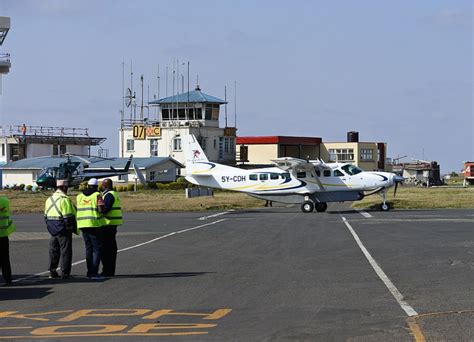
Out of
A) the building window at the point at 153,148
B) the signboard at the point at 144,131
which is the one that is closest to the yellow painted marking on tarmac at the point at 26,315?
the signboard at the point at 144,131

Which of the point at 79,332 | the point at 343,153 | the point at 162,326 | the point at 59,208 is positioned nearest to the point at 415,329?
the point at 162,326

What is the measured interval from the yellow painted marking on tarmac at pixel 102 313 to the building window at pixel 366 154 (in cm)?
9192

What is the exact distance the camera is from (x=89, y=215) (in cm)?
1617

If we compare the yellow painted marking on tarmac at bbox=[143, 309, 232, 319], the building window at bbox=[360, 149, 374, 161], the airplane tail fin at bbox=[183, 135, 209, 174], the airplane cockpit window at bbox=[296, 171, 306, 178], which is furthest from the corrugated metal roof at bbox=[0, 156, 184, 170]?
the yellow painted marking on tarmac at bbox=[143, 309, 232, 319]

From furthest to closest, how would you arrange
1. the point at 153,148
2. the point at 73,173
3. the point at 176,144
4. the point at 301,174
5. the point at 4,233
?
the point at 153,148 < the point at 176,144 < the point at 73,173 < the point at 301,174 < the point at 4,233

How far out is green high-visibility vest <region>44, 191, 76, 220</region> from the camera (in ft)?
52.9

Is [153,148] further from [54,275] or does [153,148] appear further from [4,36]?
[54,275]

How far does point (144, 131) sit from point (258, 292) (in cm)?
7496

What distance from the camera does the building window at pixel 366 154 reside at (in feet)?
337

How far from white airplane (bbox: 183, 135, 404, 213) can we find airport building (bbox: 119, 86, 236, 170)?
3689 centimetres

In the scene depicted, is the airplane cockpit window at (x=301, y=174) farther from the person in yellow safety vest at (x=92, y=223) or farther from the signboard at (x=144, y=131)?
the signboard at (x=144, y=131)

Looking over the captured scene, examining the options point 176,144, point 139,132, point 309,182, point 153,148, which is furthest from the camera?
point 139,132

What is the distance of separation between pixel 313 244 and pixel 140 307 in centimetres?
1171

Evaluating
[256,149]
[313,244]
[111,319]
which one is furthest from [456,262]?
[256,149]
